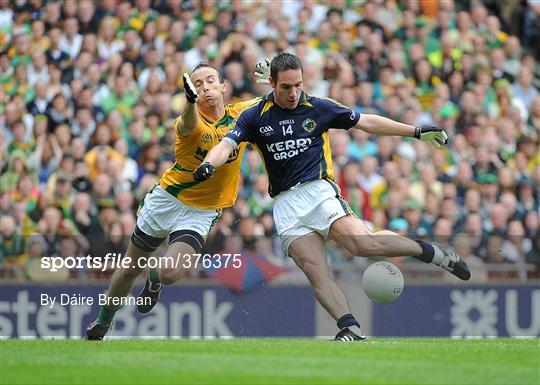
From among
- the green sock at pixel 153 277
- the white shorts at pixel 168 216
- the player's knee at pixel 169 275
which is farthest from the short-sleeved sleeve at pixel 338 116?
the green sock at pixel 153 277

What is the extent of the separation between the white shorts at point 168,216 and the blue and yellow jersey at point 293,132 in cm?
108

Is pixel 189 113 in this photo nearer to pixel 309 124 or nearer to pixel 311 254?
pixel 309 124

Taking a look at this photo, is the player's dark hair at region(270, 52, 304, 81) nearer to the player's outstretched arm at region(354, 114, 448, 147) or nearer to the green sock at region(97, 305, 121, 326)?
the player's outstretched arm at region(354, 114, 448, 147)

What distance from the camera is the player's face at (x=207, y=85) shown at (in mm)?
11859

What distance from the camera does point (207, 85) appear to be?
39.0 ft

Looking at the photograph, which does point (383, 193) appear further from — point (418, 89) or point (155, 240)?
point (155, 240)

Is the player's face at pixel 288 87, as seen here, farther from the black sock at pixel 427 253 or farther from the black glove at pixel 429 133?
the black sock at pixel 427 253

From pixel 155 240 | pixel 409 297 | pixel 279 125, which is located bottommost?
pixel 409 297

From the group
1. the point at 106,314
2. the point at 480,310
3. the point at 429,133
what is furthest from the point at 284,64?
the point at 480,310

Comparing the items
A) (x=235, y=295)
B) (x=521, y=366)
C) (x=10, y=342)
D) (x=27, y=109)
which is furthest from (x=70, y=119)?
(x=521, y=366)

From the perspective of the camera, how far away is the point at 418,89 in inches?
756

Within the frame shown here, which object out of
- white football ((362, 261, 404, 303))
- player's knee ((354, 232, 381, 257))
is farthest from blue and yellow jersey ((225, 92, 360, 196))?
white football ((362, 261, 404, 303))

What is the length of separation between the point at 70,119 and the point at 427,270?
17.8 ft

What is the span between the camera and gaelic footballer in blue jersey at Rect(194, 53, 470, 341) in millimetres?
11117
